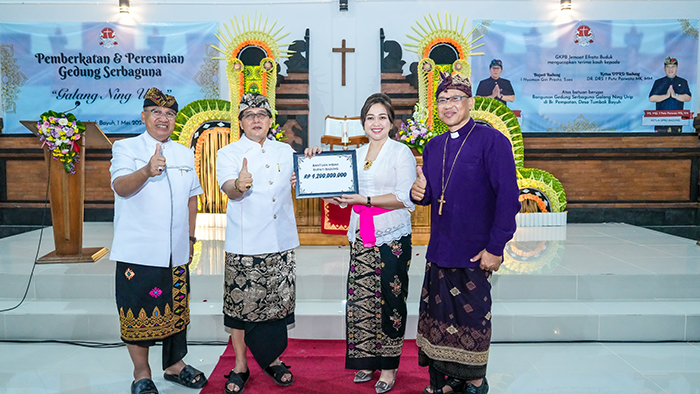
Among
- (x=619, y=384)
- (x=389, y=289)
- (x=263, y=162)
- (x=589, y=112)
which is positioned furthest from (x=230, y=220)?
(x=589, y=112)

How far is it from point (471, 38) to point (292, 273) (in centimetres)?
541

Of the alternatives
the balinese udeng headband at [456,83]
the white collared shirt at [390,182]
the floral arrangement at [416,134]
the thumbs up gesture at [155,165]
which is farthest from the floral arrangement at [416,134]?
the thumbs up gesture at [155,165]

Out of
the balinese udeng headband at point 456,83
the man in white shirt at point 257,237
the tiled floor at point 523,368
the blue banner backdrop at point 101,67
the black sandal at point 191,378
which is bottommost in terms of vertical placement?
the tiled floor at point 523,368

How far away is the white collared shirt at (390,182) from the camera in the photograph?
Result: 2.33 meters

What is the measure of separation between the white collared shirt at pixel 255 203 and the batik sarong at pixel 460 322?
85cm

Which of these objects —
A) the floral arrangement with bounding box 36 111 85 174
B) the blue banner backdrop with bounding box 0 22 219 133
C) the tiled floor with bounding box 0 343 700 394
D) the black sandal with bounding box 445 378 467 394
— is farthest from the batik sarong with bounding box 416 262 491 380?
the blue banner backdrop with bounding box 0 22 219 133

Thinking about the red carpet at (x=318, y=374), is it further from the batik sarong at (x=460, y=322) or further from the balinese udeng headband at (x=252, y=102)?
the balinese udeng headband at (x=252, y=102)

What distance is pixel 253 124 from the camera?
2314mm

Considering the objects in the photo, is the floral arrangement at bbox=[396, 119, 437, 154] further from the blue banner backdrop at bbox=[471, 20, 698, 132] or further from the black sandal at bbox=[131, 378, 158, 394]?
the black sandal at bbox=[131, 378, 158, 394]

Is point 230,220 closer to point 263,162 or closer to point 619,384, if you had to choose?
point 263,162

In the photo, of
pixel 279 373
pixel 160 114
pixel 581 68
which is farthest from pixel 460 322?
pixel 581 68

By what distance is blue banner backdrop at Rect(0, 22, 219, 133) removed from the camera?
6559 millimetres

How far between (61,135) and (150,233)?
7.40 ft

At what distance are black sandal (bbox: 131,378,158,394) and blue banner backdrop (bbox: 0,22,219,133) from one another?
503 cm
